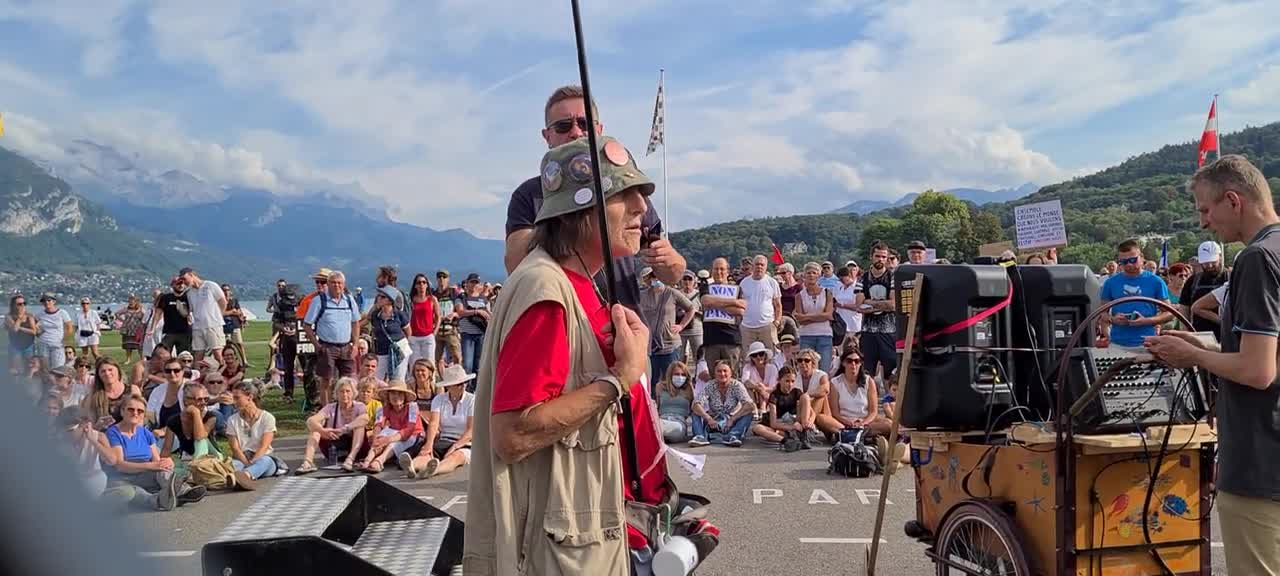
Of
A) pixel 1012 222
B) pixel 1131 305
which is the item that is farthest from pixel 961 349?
pixel 1012 222

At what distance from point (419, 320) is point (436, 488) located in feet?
15.6

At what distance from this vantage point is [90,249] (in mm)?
19250

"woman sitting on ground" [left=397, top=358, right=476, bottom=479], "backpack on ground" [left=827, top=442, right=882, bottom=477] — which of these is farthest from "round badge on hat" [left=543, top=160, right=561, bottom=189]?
"woman sitting on ground" [left=397, top=358, right=476, bottom=479]

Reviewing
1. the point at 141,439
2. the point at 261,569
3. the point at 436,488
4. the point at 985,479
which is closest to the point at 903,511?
the point at 985,479

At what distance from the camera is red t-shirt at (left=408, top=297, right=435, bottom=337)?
13.0 meters

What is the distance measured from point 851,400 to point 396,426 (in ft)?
16.1

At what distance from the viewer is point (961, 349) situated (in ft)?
13.8

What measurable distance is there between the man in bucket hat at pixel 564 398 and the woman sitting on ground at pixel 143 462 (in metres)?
6.60

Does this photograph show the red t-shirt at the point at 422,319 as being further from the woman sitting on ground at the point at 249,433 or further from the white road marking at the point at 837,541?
the white road marking at the point at 837,541

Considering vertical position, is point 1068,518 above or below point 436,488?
above

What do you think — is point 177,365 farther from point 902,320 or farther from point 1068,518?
point 1068,518

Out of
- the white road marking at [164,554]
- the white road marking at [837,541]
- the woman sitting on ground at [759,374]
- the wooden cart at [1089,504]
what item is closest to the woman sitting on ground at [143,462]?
the white road marking at [837,541]

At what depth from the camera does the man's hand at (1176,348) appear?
3.25 m

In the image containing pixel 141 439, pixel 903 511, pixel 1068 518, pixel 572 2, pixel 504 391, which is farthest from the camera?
pixel 141 439
